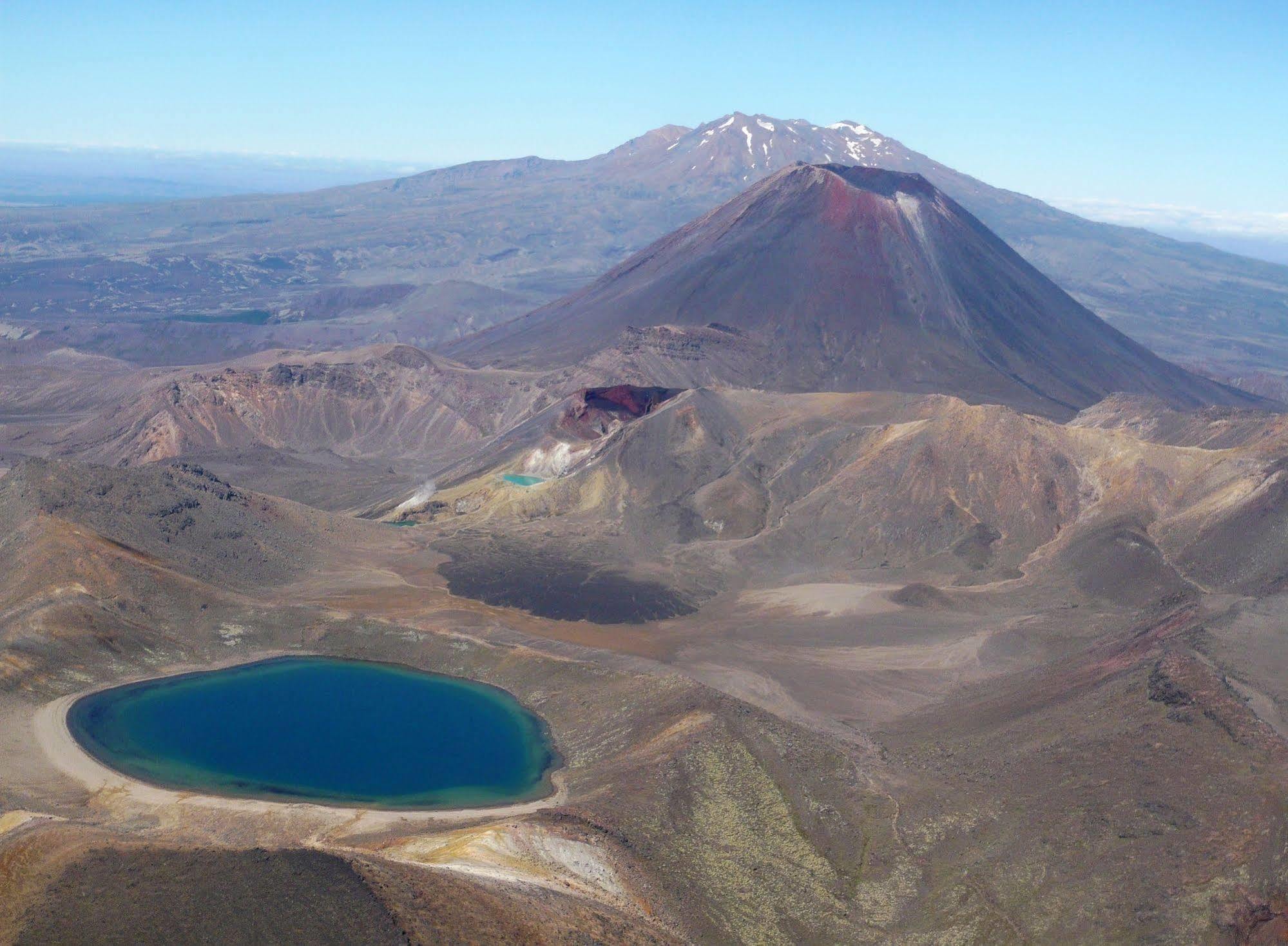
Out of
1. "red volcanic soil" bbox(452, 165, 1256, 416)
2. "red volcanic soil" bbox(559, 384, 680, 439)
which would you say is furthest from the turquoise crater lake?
"red volcanic soil" bbox(452, 165, 1256, 416)

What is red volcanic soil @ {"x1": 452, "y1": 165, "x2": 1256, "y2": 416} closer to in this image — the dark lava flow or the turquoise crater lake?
the dark lava flow

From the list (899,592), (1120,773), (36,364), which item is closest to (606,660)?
(899,592)

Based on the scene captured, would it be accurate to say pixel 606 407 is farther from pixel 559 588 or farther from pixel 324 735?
pixel 324 735

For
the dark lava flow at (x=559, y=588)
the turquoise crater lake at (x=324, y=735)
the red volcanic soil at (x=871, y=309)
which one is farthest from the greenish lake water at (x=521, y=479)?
the red volcanic soil at (x=871, y=309)

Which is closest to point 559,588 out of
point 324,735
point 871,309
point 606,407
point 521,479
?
point 324,735

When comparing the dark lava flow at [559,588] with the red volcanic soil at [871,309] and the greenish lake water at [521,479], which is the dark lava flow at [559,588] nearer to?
the greenish lake water at [521,479]

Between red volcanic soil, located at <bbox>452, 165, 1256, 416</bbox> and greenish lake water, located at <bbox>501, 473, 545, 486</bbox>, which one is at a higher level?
red volcanic soil, located at <bbox>452, 165, 1256, 416</bbox>

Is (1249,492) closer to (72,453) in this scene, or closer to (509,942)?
(509,942)
